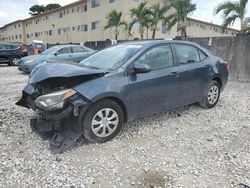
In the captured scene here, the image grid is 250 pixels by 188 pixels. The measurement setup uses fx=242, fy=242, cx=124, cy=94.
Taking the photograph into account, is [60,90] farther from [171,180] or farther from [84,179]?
[171,180]

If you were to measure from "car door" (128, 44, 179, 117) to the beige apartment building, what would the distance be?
15.8 m

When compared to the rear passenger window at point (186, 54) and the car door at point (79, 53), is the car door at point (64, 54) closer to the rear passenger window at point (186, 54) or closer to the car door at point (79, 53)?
the car door at point (79, 53)

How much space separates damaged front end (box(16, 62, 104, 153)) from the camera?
3.38m

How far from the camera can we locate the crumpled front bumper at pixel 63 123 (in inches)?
134

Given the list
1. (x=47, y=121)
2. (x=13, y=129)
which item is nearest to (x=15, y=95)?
(x=13, y=129)

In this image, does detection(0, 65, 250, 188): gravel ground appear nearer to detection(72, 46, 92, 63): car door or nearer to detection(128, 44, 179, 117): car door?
detection(128, 44, 179, 117): car door

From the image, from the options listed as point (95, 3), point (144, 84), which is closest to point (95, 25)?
point (95, 3)

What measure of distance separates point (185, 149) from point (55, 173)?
1.90m

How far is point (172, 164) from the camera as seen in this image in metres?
3.26

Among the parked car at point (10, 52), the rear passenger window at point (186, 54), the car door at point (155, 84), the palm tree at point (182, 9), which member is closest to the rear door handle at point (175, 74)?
the car door at point (155, 84)

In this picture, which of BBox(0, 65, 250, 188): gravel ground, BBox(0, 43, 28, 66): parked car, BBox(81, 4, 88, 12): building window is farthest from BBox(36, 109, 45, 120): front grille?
BBox(81, 4, 88, 12): building window

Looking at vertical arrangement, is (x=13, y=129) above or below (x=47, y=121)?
below

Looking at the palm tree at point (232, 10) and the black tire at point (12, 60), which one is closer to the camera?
the palm tree at point (232, 10)

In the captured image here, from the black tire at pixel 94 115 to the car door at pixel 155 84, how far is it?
289 mm
